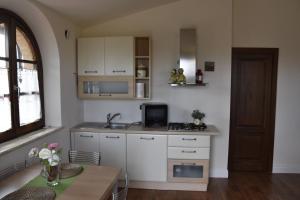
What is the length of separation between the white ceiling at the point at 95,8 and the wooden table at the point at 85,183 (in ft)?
5.85

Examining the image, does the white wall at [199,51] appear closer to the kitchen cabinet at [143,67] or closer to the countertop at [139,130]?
the kitchen cabinet at [143,67]

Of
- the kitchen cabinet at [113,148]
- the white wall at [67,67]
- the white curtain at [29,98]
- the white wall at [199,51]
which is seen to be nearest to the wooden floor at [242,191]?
the white wall at [199,51]

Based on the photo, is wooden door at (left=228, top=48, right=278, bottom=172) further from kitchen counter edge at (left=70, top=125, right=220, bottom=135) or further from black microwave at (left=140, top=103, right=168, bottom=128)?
black microwave at (left=140, top=103, right=168, bottom=128)

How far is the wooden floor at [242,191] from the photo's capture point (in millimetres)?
3172

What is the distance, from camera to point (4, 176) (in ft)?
6.61

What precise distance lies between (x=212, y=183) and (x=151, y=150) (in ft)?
3.65

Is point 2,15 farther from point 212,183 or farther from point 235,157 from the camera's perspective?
point 235,157

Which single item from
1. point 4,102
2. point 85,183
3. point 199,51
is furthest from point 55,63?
point 199,51

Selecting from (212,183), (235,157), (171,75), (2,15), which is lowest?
(212,183)

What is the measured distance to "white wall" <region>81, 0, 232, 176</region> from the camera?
362 centimetres

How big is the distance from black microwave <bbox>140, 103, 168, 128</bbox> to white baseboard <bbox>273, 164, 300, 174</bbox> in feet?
6.71

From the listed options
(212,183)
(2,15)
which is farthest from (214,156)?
(2,15)

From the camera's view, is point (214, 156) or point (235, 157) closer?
point (214, 156)

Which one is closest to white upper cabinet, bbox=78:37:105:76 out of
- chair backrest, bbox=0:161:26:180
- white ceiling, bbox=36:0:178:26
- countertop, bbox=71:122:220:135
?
white ceiling, bbox=36:0:178:26
